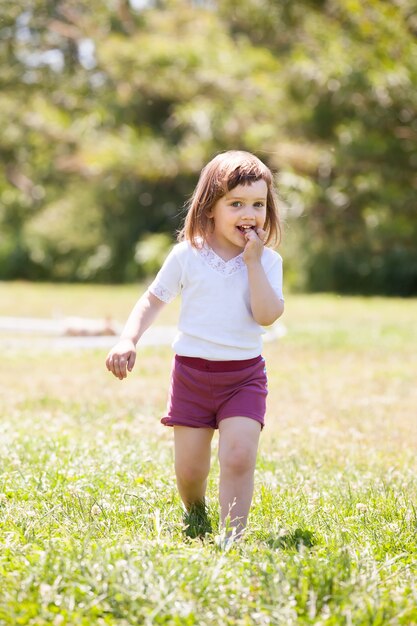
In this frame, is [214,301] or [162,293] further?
[162,293]

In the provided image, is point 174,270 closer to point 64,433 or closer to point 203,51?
point 64,433

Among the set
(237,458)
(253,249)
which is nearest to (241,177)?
(253,249)

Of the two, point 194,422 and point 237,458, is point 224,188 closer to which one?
point 194,422

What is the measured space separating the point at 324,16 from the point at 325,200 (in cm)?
471

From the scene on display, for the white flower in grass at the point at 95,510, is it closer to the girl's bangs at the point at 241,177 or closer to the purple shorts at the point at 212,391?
the purple shorts at the point at 212,391

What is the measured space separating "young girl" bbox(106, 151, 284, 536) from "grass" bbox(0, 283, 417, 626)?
0.29 meters

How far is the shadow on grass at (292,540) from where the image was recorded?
11.9ft

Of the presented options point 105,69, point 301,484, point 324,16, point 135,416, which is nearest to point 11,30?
point 105,69

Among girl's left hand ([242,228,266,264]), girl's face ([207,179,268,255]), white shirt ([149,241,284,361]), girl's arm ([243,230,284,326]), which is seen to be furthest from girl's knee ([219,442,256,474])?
girl's face ([207,179,268,255])

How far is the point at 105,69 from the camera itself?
31.2 meters

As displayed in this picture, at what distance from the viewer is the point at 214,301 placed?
420 centimetres

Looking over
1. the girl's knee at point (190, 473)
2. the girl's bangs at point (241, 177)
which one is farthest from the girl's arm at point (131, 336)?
the girl's bangs at point (241, 177)

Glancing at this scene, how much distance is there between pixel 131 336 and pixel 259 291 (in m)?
0.58

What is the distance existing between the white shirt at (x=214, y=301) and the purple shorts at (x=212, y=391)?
5 centimetres
